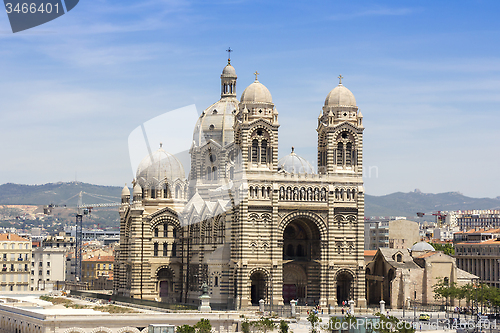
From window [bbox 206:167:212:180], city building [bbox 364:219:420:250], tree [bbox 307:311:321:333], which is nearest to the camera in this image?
tree [bbox 307:311:321:333]

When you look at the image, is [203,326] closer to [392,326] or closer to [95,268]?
[392,326]

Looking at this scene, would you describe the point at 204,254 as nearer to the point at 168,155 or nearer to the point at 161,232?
the point at 161,232

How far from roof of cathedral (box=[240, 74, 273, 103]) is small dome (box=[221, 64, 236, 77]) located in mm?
15579

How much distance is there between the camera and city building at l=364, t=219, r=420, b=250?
481 feet

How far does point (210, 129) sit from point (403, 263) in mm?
A: 26936

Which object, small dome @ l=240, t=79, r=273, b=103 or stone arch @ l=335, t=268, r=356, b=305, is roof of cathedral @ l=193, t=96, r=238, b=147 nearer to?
small dome @ l=240, t=79, r=273, b=103

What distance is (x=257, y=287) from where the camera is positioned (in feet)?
300

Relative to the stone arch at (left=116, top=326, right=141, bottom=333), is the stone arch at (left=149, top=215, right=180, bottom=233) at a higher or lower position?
higher

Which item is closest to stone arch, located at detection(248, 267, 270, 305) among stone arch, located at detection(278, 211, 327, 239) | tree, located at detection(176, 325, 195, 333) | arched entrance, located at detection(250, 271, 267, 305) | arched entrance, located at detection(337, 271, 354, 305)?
arched entrance, located at detection(250, 271, 267, 305)

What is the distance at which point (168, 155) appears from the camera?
11050cm

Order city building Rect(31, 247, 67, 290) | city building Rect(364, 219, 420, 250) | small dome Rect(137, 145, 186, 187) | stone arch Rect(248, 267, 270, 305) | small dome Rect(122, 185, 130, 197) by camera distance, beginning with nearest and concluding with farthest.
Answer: stone arch Rect(248, 267, 270, 305)
small dome Rect(137, 145, 186, 187)
small dome Rect(122, 185, 130, 197)
city building Rect(364, 219, 420, 250)
city building Rect(31, 247, 67, 290)

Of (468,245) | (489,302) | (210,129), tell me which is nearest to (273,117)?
(210,129)

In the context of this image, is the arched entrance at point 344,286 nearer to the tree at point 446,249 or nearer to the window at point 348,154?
the window at point 348,154

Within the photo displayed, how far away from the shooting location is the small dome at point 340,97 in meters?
93.7
